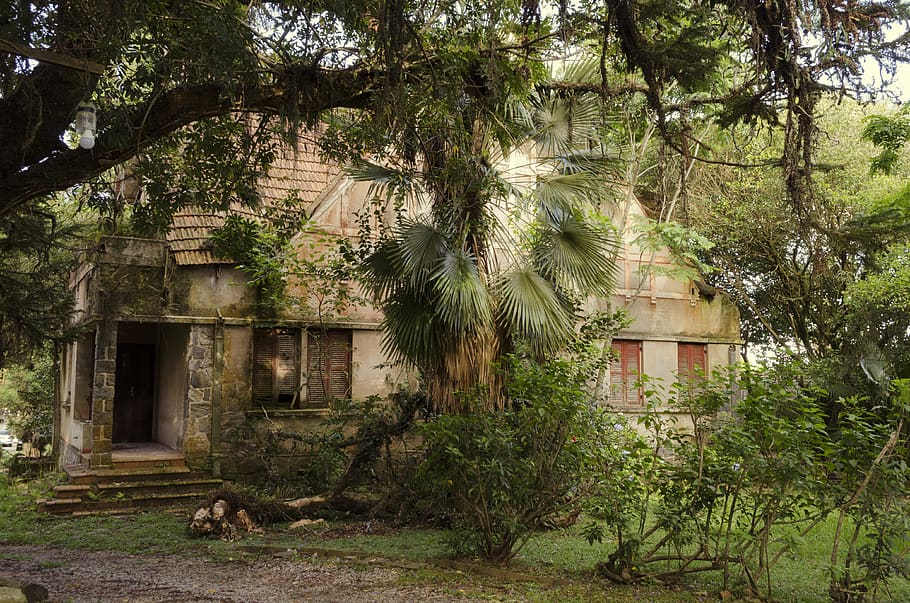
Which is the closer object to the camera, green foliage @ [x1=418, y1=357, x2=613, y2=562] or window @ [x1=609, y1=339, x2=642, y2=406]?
green foliage @ [x1=418, y1=357, x2=613, y2=562]

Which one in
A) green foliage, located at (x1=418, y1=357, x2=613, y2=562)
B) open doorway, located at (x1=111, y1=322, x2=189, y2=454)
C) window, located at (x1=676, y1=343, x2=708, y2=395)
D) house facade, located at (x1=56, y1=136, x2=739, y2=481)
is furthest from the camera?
window, located at (x1=676, y1=343, x2=708, y2=395)

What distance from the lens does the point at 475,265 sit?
29.0ft

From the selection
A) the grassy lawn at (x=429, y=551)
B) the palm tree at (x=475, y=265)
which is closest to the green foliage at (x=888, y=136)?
the palm tree at (x=475, y=265)

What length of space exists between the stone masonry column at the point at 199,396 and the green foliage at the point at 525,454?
6.05m

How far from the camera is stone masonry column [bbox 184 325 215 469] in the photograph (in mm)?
11766

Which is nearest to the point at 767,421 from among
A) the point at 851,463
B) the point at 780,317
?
the point at 851,463

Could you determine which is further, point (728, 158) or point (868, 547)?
point (728, 158)

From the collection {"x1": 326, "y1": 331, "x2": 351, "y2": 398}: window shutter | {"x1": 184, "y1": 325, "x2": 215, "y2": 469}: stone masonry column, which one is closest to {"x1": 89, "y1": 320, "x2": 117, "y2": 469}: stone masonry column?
{"x1": 184, "y1": 325, "x2": 215, "y2": 469}: stone masonry column

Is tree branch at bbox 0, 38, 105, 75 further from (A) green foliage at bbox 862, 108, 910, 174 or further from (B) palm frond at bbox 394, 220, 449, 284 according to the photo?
(A) green foliage at bbox 862, 108, 910, 174

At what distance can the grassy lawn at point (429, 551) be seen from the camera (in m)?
6.34

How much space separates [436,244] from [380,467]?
171 inches

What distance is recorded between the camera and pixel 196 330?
12.0 metres

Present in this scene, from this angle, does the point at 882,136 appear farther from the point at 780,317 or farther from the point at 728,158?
the point at 780,317

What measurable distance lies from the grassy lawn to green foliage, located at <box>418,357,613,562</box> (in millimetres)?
524
